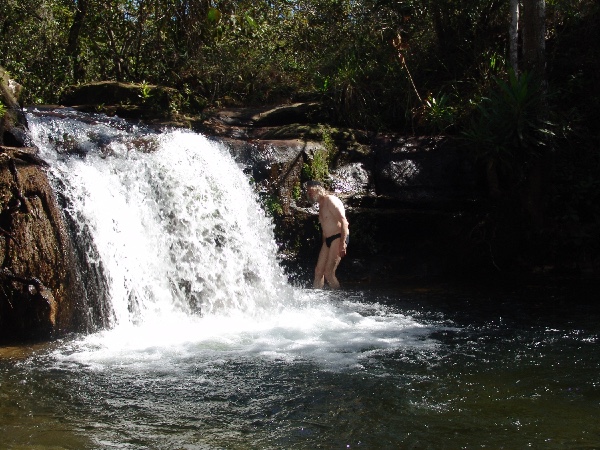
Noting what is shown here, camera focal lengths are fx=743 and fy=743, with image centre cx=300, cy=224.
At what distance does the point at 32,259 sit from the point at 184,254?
2.09 metres

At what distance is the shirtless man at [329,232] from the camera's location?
32.9 feet

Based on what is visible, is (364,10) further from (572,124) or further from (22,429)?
(22,429)

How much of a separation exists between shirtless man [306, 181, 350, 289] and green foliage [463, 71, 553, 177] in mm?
2690

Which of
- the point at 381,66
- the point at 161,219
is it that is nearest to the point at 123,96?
the point at 161,219

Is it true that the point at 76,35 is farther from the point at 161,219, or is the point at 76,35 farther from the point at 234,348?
the point at 234,348

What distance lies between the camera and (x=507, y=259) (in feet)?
38.7

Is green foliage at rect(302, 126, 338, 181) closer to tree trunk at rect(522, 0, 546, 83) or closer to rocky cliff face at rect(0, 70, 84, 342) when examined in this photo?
tree trunk at rect(522, 0, 546, 83)

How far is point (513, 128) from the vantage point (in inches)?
439

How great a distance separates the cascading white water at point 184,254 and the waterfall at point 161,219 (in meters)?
0.01

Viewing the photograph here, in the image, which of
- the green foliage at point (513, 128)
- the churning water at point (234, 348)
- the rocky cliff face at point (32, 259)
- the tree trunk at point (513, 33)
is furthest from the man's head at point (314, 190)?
the tree trunk at point (513, 33)

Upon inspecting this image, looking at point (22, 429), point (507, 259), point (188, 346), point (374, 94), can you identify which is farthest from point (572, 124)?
point (22, 429)

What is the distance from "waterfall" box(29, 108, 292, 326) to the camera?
8.59 m

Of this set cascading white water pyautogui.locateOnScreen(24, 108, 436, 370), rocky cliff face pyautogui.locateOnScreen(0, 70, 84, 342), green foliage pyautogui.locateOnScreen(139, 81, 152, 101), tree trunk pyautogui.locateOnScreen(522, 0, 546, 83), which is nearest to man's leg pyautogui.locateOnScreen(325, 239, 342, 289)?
cascading white water pyautogui.locateOnScreen(24, 108, 436, 370)

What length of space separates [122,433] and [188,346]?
2353mm
